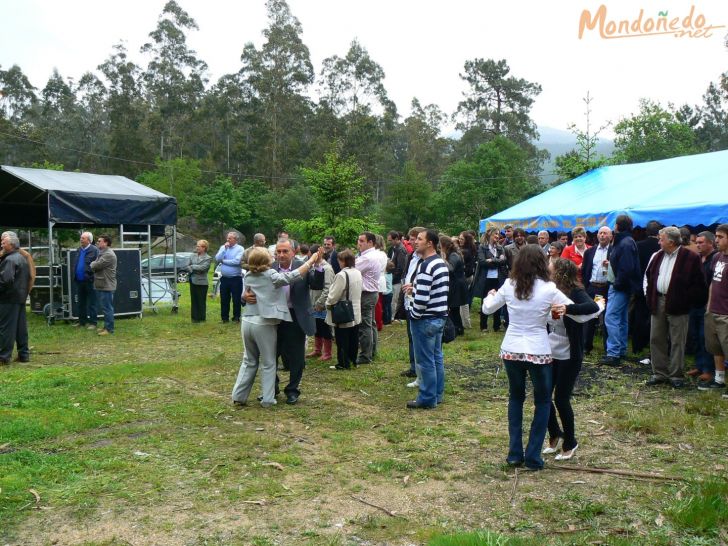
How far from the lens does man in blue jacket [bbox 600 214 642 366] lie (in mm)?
8766

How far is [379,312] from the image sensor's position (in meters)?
11.7

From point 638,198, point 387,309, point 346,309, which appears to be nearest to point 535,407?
point 346,309

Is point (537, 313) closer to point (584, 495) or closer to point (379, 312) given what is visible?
point (584, 495)

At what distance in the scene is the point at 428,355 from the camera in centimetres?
675

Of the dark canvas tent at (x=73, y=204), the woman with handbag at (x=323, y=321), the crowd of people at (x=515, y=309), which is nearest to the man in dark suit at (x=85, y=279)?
the dark canvas tent at (x=73, y=204)

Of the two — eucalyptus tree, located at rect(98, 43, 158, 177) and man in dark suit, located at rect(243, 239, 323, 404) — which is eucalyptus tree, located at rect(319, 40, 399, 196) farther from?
man in dark suit, located at rect(243, 239, 323, 404)

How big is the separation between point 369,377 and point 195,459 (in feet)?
11.6

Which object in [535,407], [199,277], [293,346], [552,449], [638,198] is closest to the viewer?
[535,407]

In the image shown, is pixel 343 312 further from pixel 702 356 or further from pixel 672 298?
pixel 702 356

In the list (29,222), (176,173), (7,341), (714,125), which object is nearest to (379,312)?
(7,341)

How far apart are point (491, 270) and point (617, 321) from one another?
3480mm

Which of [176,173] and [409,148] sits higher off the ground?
[409,148]

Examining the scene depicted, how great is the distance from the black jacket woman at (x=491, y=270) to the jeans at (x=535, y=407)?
23.8 feet

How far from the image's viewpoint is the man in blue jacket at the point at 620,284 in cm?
877
